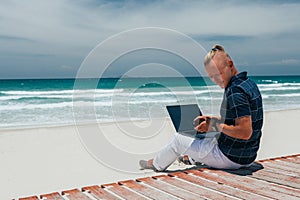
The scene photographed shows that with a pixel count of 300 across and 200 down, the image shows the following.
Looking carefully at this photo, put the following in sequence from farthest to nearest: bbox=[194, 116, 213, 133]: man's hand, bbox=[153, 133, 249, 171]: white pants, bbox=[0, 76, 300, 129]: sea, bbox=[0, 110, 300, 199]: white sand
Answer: bbox=[0, 76, 300, 129]: sea < bbox=[0, 110, 300, 199]: white sand < bbox=[153, 133, 249, 171]: white pants < bbox=[194, 116, 213, 133]: man's hand

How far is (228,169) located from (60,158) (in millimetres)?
2198

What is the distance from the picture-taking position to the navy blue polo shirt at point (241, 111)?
105 inches

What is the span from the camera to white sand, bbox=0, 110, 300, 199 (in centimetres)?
368

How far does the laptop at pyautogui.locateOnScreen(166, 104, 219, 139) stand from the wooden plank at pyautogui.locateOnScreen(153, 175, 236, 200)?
0.45m

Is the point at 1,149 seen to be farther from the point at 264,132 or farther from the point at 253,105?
the point at 264,132

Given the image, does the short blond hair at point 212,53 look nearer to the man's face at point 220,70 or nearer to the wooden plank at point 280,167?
the man's face at point 220,70

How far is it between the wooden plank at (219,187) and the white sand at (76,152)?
2.50ft

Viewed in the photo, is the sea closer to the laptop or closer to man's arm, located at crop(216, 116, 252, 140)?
the laptop

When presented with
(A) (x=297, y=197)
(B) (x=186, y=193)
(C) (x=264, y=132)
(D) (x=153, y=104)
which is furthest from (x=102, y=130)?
(D) (x=153, y=104)

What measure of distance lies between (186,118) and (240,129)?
1.94 ft

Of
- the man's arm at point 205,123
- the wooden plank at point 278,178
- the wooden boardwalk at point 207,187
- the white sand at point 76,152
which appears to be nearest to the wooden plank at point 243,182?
the wooden boardwalk at point 207,187

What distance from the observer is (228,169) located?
3121 millimetres

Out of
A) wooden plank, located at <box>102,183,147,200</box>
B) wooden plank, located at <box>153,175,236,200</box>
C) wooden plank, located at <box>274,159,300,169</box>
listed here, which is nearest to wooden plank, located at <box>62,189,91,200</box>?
wooden plank, located at <box>102,183,147,200</box>

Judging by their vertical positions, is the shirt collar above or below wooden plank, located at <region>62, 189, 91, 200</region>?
above
